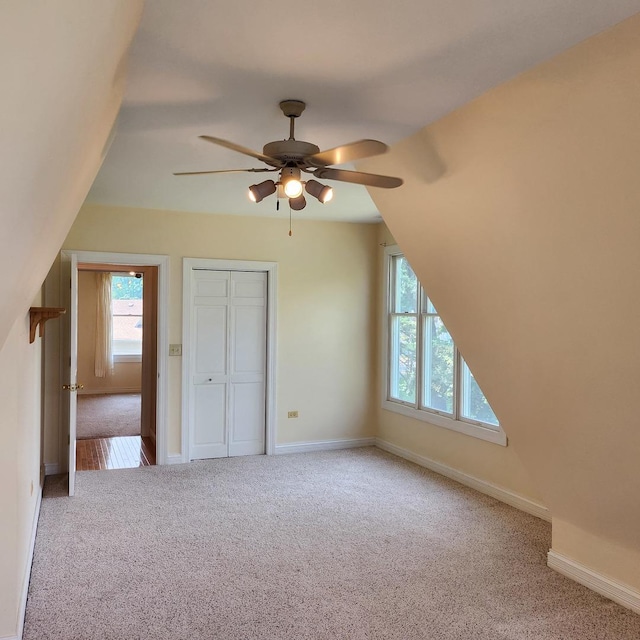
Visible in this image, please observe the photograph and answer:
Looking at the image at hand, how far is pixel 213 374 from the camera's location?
19.7ft

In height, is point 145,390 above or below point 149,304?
below

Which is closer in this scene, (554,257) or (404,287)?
(554,257)

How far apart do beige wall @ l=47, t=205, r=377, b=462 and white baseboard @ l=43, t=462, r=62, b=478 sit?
41.5 inches

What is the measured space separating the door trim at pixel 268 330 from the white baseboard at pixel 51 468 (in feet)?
3.82

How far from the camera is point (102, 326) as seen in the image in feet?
34.5

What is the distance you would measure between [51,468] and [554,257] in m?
4.84

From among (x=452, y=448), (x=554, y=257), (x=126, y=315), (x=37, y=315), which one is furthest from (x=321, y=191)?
(x=126, y=315)

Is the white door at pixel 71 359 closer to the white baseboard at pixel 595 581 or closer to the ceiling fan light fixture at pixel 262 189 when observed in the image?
the ceiling fan light fixture at pixel 262 189

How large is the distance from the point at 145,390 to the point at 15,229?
20.1 feet

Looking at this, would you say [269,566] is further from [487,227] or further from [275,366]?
[275,366]

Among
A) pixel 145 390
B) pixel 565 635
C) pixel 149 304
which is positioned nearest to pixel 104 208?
pixel 149 304

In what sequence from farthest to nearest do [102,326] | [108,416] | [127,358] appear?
[127,358], [102,326], [108,416]

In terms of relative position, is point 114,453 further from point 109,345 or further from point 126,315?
point 126,315

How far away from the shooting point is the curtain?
10516 mm
